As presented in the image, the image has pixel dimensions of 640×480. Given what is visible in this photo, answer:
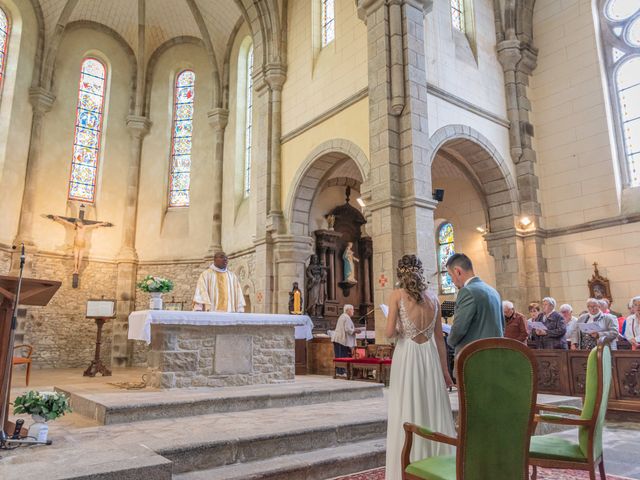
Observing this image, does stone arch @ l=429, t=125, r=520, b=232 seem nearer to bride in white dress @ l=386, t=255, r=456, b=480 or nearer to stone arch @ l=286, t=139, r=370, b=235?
stone arch @ l=286, t=139, r=370, b=235

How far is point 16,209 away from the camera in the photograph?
1398cm

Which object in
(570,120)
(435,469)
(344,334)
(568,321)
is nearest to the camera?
(435,469)

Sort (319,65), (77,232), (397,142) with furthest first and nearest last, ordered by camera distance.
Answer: (77,232), (319,65), (397,142)

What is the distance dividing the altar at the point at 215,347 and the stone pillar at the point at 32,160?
9.73 metres

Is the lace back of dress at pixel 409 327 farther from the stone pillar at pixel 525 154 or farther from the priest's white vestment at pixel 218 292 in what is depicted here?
the stone pillar at pixel 525 154

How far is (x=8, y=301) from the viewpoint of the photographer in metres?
3.79

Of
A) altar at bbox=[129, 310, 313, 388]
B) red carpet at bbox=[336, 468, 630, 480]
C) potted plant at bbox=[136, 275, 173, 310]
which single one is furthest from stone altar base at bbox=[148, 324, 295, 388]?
red carpet at bbox=[336, 468, 630, 480]

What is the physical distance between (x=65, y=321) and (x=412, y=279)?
14.0 m

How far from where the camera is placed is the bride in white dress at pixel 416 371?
10.6 ft

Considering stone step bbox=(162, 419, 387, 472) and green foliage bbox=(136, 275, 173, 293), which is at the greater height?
green foliage bbox=(136, 275, 173, 293)

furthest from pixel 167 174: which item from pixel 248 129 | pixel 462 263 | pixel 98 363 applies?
pixel 462 263

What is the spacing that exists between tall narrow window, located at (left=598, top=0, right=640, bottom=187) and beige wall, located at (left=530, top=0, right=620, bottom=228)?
0.31m

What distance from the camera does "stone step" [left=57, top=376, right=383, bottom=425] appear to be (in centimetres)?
474

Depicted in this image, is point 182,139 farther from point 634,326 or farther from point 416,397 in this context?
point 416,397
